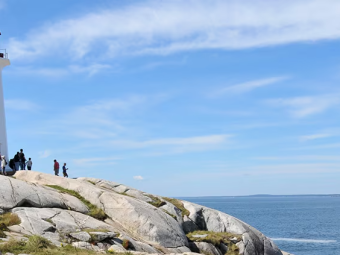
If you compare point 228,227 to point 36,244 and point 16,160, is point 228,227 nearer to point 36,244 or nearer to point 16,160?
point 36,244

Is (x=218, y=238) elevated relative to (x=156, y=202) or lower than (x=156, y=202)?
lower

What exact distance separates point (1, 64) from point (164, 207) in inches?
879

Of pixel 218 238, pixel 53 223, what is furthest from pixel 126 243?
pixel 218 238

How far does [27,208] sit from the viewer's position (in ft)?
87.2

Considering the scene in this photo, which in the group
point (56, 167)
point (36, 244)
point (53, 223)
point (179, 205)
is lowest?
point (36, 244)

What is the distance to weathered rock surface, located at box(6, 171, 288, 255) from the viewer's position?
24.5 metres

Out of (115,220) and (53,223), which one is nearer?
(53,223)

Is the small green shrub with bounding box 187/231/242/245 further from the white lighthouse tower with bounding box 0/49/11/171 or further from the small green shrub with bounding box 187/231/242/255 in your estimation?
the white lighthouse tower with bounding box 0/49/11/171

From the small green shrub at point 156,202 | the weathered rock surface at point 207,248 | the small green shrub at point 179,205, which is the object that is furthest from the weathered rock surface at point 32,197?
the small green shrub at point 179,205

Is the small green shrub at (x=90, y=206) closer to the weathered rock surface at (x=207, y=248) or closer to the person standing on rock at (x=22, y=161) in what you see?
the weathered rock surface at (x=207, y=248)

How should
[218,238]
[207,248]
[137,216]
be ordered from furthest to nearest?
[218,238], [207,248], [137,216]

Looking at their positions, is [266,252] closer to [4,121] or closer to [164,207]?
[164,207]

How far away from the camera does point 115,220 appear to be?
29.2m

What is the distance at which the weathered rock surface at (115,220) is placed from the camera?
24.5m
